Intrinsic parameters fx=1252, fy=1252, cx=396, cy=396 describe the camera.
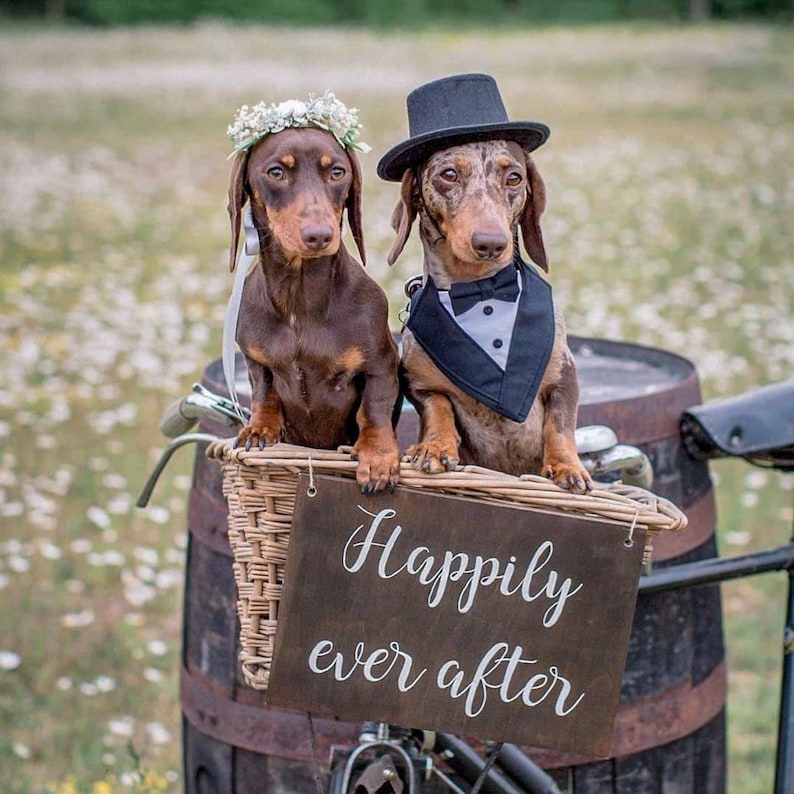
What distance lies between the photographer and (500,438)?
6.72 ft

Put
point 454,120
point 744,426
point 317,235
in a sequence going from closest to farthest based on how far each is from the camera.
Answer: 1. point 317,235
2. point 454,120
3. point 744,426

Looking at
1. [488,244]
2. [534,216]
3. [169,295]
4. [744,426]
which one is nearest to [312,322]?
[488,244]

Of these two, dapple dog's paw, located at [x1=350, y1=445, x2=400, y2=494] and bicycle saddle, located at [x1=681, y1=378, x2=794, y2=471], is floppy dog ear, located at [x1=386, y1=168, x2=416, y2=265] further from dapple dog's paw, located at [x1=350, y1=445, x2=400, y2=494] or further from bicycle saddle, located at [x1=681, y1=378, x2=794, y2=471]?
bicycle saddle, located at [x1=681, y1=378, x2=794, y2=471]

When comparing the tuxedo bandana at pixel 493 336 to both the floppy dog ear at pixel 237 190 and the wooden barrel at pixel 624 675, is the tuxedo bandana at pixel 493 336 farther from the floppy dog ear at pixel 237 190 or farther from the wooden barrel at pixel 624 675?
the wooden barrel at pixel 624 675

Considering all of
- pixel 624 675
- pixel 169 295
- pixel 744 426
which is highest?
pixel 744 426

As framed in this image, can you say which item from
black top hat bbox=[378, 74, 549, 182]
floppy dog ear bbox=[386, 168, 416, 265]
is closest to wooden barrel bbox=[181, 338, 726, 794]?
floppy dog ear bbox=[386, 168, 416, 265]

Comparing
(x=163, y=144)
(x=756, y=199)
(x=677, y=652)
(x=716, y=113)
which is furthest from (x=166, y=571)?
(x=716, y=113)

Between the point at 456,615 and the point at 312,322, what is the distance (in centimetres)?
49

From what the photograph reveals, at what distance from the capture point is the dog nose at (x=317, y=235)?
1736mm

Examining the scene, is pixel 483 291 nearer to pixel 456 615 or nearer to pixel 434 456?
pixel 434 456

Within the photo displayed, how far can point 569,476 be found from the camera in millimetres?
1869

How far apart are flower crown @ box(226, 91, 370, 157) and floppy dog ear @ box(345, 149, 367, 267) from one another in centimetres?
3

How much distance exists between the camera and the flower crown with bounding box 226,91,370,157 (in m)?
1.84

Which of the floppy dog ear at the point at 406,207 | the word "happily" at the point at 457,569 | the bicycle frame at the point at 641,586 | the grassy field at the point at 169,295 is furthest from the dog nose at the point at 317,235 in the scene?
the grassy field at the point at 169,295
